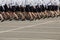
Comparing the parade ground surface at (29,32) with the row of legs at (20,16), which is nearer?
the parade ground surface at (29,32)

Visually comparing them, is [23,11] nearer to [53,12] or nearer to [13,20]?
[13,20]

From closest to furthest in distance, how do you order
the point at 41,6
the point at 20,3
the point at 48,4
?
the point at 20,3 → the point at 41,6 → the point at 48,4

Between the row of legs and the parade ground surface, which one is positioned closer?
the parade ground surface

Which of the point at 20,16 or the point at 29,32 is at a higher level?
the point at 29,32

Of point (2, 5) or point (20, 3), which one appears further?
point (20, 3)

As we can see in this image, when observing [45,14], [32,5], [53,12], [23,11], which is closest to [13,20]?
[23,11]

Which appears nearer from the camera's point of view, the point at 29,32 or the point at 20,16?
the point at 29,32

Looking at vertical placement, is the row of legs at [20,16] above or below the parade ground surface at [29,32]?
below

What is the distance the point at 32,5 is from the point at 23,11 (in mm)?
2501

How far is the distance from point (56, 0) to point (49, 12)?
9.20 feet

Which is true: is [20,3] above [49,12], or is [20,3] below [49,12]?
above

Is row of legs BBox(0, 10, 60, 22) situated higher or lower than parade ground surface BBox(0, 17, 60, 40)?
lower

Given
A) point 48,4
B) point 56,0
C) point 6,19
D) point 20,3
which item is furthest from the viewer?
Result: point 56,0

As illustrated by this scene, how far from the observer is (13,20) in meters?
31.4
